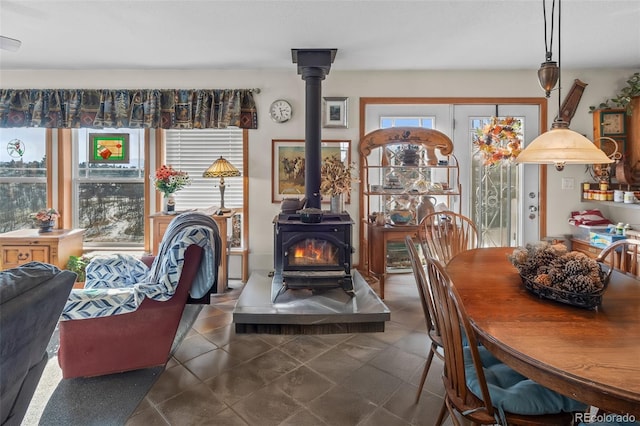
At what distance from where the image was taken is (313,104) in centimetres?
354

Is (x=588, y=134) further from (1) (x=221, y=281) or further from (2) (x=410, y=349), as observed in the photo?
(1) (x=221, y=281)

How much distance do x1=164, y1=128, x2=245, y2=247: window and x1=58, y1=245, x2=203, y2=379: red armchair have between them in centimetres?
208

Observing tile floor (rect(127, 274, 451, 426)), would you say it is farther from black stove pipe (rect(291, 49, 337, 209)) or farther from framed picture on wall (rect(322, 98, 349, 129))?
framed picture on wall (rect(322, 98, 349, 129))

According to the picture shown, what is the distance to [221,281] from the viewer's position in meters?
3.88

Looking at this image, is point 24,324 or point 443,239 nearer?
point 24,324

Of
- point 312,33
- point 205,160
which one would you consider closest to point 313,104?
point 312,33

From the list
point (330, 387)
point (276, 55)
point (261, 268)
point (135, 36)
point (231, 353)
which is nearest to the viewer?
point (330, 387)

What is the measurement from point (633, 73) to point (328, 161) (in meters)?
3.59

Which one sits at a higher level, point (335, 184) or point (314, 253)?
point (335, 184)

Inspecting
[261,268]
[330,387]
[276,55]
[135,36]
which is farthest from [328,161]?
[330,387]

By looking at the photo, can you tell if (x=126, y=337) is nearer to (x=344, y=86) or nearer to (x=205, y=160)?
(x=205, y=160)

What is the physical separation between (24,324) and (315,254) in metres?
2.17

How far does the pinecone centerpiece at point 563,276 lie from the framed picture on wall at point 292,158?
2.78 meters

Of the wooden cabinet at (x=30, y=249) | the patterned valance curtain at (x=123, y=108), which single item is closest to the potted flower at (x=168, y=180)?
the patterned valance curtain at (x=123, y=108)
